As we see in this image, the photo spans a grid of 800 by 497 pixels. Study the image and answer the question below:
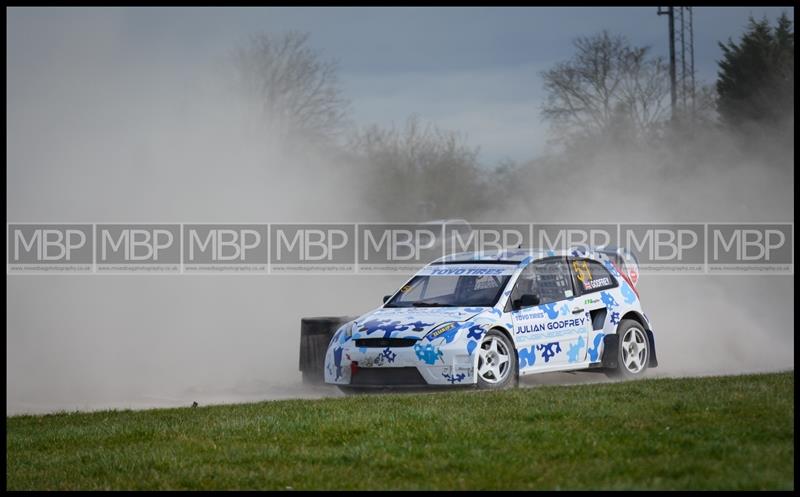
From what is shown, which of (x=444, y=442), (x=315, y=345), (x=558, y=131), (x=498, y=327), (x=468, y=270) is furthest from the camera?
(x=558, y=131)

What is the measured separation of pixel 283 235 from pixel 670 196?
362 inches

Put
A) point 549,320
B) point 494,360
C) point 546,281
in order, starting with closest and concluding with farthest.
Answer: point 494,360
point 549,320
point 546,281

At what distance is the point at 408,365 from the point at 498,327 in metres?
1.00

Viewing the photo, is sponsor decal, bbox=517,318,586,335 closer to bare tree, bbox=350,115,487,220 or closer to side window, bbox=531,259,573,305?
side window, bbox=531,259,573,305

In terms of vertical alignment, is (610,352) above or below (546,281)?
below

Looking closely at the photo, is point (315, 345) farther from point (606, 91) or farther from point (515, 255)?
point (606, 91)

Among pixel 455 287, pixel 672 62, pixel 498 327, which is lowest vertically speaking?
pixel 498 327

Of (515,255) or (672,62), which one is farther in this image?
(672,62)

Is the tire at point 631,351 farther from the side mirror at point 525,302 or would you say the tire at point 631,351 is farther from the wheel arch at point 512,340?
the wheel arch at point 512,340

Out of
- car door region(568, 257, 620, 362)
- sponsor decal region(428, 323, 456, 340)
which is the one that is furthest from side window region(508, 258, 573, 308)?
sponsor decal region(428, 323, 456, 340)

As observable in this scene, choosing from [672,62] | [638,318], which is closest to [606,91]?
[672,62]

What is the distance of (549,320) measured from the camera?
13258 mm
